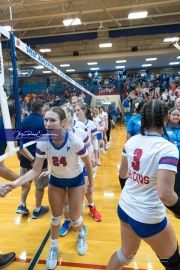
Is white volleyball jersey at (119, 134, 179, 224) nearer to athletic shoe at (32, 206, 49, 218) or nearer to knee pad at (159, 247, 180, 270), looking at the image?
knee pad at (159, 247, 180, 270)

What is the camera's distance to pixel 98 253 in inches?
95.1

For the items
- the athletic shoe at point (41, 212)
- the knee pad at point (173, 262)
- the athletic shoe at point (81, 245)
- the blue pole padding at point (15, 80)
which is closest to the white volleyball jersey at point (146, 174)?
the knee pad at point (173, 262)

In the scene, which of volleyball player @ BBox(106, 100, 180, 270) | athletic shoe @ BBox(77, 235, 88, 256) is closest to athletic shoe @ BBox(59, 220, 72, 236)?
athletic shoe @ BBox(77, 235, 88, 256)

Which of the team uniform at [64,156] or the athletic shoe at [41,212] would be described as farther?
the athletic shoe at [41,212]

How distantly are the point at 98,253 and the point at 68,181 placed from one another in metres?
1.03

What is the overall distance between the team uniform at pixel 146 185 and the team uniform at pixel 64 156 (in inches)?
28.6

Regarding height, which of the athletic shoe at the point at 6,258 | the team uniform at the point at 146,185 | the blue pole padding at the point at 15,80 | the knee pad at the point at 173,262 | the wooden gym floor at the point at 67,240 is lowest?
the wooden gym floor at the point at 67,240

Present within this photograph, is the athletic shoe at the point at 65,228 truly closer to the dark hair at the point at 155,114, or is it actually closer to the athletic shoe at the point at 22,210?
the athletic shoe at the point at 22,210

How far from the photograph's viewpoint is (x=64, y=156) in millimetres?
2025

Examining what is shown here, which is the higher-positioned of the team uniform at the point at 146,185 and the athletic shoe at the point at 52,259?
the team uniform at the point at 146,185

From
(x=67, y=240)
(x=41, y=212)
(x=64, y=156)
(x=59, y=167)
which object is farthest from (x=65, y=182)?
(x=41, y=212)

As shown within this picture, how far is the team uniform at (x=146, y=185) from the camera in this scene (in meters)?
1.29

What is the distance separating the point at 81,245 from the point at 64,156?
48.2 inches

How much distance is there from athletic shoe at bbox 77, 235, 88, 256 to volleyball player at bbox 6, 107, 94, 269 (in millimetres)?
10
